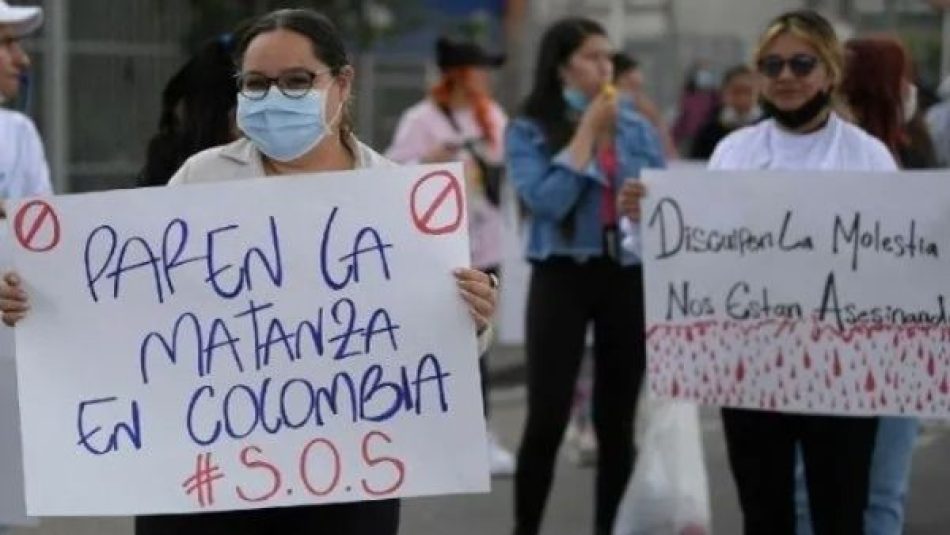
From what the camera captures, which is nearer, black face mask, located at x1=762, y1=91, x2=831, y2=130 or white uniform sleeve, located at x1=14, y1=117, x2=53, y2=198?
black face mask, located at x1=762, y1=91, x2=831, y2=130

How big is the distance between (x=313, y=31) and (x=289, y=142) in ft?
0.70

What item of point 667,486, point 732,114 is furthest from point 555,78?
point 732,114

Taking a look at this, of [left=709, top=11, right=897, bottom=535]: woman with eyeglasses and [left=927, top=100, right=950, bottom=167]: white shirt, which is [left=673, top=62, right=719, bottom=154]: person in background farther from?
[left=709, top=11, right=897, bottom=535]: woman with eyeglasses

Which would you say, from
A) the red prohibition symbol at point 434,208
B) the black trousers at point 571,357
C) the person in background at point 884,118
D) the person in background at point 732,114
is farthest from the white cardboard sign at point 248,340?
the person in background at point 732,114

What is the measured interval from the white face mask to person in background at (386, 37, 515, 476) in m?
2.70

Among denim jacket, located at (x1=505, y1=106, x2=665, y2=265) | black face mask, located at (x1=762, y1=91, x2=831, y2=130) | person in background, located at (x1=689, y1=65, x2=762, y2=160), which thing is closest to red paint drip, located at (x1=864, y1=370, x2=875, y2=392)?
black face mask, located at (x1=762, y1=91, x2=831, y2=130)

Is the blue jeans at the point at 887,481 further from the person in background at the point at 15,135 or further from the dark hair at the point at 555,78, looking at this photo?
the person in background at the point at 15,135

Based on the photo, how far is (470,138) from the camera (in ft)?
33.9

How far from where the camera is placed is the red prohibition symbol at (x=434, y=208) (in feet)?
15.6

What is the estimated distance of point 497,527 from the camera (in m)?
8.70

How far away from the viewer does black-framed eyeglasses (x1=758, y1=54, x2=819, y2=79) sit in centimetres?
634


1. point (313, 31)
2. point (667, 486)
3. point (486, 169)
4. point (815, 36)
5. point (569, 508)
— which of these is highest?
point (313, 31)

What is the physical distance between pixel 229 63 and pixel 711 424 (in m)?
6.31

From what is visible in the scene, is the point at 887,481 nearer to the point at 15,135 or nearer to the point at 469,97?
the point at 15,135
